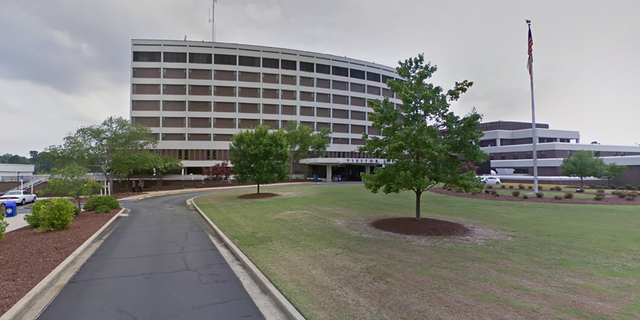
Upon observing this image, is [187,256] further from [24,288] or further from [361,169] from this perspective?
[361,169]

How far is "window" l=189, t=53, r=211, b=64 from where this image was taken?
59.6 metres

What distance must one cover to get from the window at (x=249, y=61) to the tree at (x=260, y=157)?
135ft

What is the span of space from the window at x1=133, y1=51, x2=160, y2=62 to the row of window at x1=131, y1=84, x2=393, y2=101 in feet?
16.8

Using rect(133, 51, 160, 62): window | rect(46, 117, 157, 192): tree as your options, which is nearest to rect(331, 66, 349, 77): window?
rect(133, 51, 160, 62): window

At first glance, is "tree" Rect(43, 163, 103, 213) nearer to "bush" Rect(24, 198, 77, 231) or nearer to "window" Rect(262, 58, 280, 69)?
"bush" Rect(24, 198, 77, 231)

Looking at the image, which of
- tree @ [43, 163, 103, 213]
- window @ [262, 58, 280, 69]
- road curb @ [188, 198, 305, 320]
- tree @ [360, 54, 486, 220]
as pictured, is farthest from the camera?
window @ [262, 58, 280, 69]

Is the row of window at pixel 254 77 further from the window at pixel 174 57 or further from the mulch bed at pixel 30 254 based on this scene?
the mulch bed at pixel 30 254

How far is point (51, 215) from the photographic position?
38.0ft

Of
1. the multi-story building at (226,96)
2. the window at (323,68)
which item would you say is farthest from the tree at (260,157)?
the window at (323,68)

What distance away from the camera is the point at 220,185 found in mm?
44562

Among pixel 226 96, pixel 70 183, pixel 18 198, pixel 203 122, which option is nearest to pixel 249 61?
pixel 226 96

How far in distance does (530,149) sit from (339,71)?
43.9 m

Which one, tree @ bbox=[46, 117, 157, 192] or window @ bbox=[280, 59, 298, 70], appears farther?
window @ bbox=[280, 59, 298, 70]

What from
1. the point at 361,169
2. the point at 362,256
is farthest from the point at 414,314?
the point at 361,169
